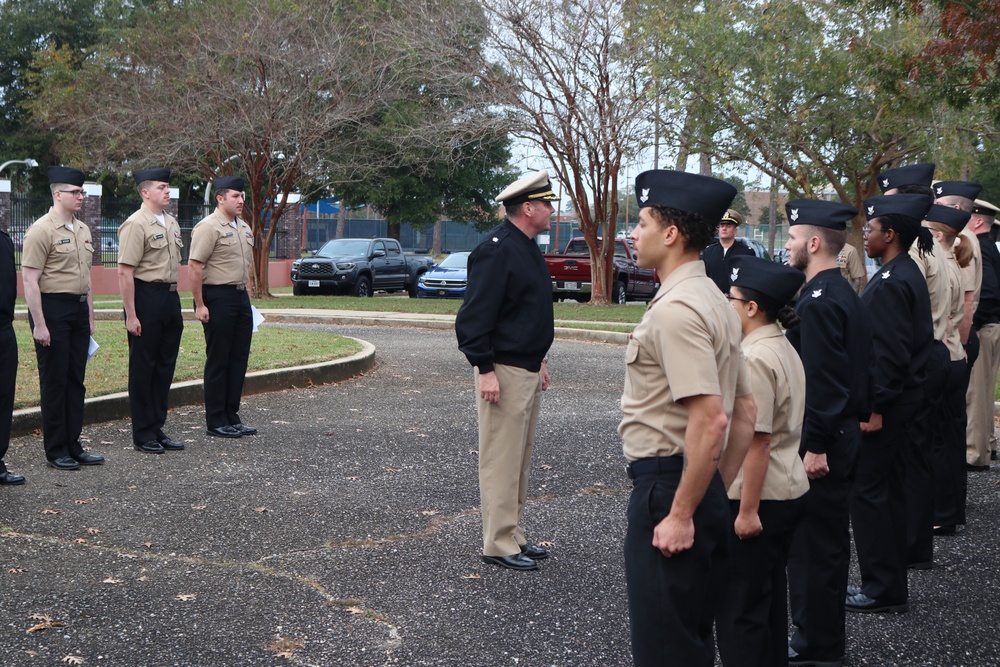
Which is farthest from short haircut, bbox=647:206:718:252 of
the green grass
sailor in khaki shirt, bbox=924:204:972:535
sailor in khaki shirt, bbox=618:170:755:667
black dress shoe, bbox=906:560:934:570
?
the green grass

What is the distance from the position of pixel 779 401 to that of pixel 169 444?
6192mm

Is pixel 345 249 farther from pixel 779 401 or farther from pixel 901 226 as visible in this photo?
pixel 779 401

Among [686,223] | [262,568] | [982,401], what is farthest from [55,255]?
[982,401]

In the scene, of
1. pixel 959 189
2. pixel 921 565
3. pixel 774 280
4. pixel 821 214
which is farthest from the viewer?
pixel 959 189

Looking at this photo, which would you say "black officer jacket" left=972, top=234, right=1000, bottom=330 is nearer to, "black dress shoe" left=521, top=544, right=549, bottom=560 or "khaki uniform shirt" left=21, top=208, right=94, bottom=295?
"black dress shoe" left=521, top=544, right=549, bottom=560

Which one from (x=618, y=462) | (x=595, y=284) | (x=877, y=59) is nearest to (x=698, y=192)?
(x=618, y=462)

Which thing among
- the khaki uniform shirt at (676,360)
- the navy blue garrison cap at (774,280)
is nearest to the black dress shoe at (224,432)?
the navy blue garrison cap at (774,280)

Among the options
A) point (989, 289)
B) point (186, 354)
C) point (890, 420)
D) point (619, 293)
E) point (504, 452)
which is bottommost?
point (186, 354)

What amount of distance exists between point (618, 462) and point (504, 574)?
10.3 ft

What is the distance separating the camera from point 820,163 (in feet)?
82.3

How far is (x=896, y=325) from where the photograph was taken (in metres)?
5.64

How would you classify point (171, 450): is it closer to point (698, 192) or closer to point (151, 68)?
point (698, 192)

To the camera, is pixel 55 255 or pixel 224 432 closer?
pixel 55 255

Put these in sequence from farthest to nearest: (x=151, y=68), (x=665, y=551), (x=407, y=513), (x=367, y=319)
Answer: (x=151, y=68), (x=367, y=319), (x=407, y=513), (x=665, y=551)
